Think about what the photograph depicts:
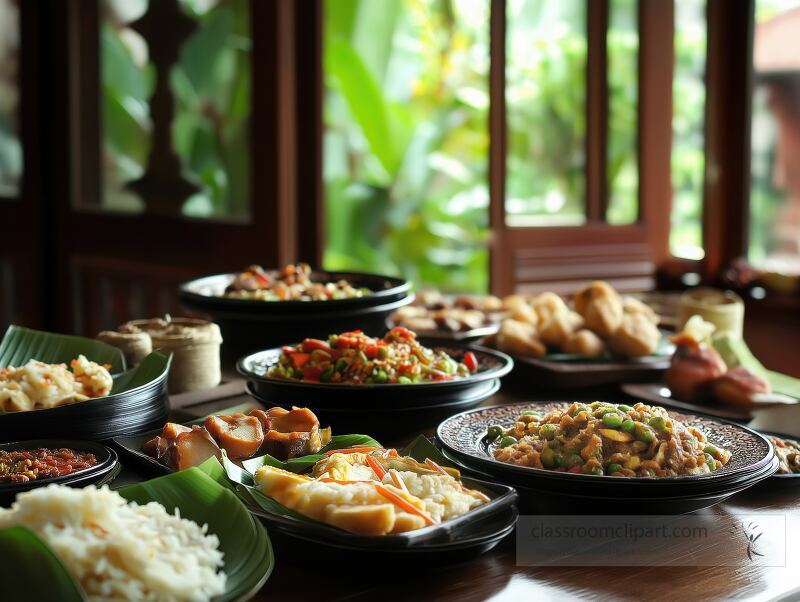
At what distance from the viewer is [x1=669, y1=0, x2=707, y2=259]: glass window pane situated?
4352 millimetres

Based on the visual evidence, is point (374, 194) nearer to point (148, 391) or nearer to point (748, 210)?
point (748, 210)

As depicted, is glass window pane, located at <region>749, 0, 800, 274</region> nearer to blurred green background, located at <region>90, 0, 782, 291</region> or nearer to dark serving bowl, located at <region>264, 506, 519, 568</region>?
blurred green background, located at <region>90, 0, 782, 291</region>

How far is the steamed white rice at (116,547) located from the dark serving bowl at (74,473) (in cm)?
20

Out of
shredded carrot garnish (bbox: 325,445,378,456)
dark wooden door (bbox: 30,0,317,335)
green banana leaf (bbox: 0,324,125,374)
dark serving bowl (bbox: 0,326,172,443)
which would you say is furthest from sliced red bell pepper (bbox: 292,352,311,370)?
dark wooden door (bbox: 30,0,317,335)

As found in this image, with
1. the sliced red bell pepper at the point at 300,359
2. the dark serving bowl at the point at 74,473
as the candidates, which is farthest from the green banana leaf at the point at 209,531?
the sliced red bell pepper at the point at 300,359

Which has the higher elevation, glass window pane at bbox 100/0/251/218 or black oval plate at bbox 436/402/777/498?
glass window pane at bbox 100/0/251/218

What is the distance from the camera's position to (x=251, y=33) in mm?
3762

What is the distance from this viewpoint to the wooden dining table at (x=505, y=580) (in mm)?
1051

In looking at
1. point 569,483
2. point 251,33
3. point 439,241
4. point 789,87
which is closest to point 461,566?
point 569,483

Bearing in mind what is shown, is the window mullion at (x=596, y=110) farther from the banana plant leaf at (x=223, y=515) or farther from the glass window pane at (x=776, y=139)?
the banana plant leaf at (x=223, y=515)

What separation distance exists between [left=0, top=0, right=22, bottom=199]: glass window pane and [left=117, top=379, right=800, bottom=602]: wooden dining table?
4.16m

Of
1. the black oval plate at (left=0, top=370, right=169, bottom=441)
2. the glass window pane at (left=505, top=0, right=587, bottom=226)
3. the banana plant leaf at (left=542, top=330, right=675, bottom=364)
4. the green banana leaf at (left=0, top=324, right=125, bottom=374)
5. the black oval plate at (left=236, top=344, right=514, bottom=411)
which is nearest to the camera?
the black oval plate at (left=0, top=370, right=169, bottom=441)

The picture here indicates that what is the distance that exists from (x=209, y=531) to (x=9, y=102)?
4.24m

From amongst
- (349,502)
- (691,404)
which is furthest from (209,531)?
(691,404)
